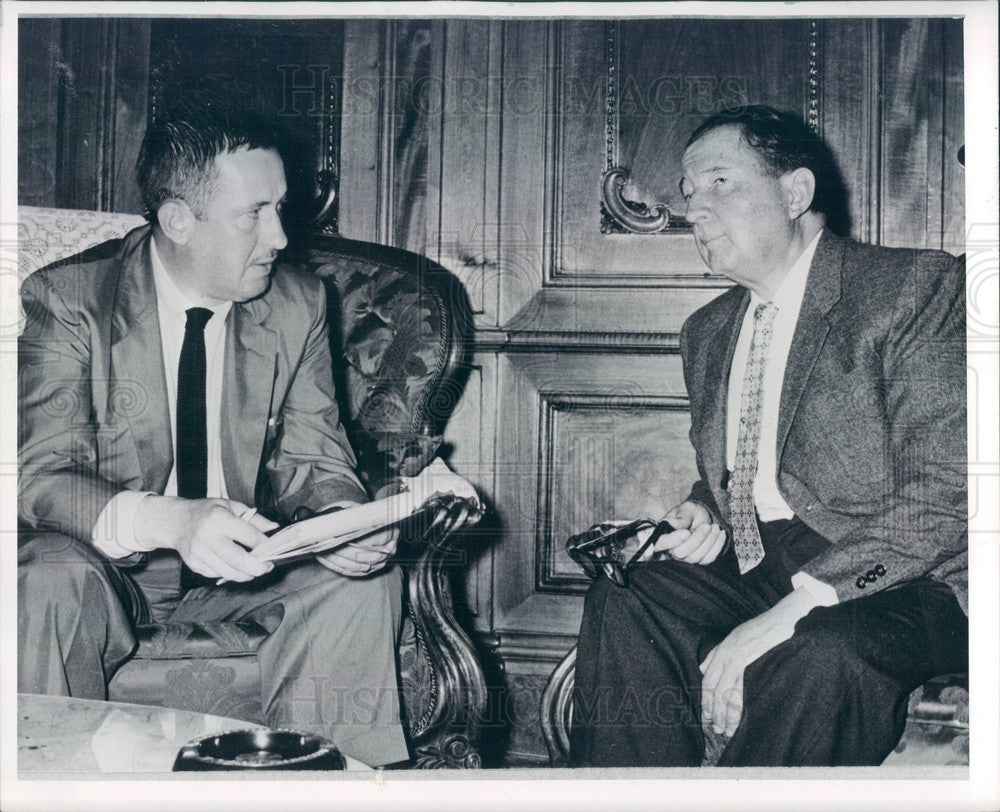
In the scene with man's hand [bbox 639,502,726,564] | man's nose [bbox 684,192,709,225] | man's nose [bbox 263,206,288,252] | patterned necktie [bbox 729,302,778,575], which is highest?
man's nose [bbox 684,192,709,225]

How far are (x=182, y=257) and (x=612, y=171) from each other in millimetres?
1333

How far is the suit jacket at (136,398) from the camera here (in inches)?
128

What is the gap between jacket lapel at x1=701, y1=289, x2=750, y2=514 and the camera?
129 inches

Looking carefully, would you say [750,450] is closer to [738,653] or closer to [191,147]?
[738,653]

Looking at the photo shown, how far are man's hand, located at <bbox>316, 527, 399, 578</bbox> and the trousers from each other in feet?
0.08

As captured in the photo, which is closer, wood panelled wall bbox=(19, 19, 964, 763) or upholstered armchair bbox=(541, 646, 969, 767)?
upholstered armchair bbox=(541, 646, 969, 767)

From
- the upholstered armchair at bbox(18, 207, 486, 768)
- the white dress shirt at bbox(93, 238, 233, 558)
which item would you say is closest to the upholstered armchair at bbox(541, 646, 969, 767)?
the upholstered armchair at bbox(18, 207, 486, 768)

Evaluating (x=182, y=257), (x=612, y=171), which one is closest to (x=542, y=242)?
(x=612, y=171)

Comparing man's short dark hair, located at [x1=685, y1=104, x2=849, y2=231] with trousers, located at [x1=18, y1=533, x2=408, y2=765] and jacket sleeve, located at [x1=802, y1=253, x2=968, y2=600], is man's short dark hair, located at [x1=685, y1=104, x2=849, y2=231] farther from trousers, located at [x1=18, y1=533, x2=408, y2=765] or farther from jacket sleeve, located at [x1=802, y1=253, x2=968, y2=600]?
trousers, located at [x1=18, y1=533, x2=408, y2=765]

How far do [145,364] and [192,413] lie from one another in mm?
201

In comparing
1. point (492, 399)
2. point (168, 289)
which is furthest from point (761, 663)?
point (168, 289)

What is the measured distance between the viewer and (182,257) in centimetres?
329

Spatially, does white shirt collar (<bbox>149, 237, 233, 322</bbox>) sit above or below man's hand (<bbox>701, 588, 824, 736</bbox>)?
above

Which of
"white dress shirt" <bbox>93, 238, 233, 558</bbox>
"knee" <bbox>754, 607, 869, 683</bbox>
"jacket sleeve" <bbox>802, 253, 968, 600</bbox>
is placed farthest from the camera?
"white dress shirt" <bbox>93, 238, 233, 558</bbox>
